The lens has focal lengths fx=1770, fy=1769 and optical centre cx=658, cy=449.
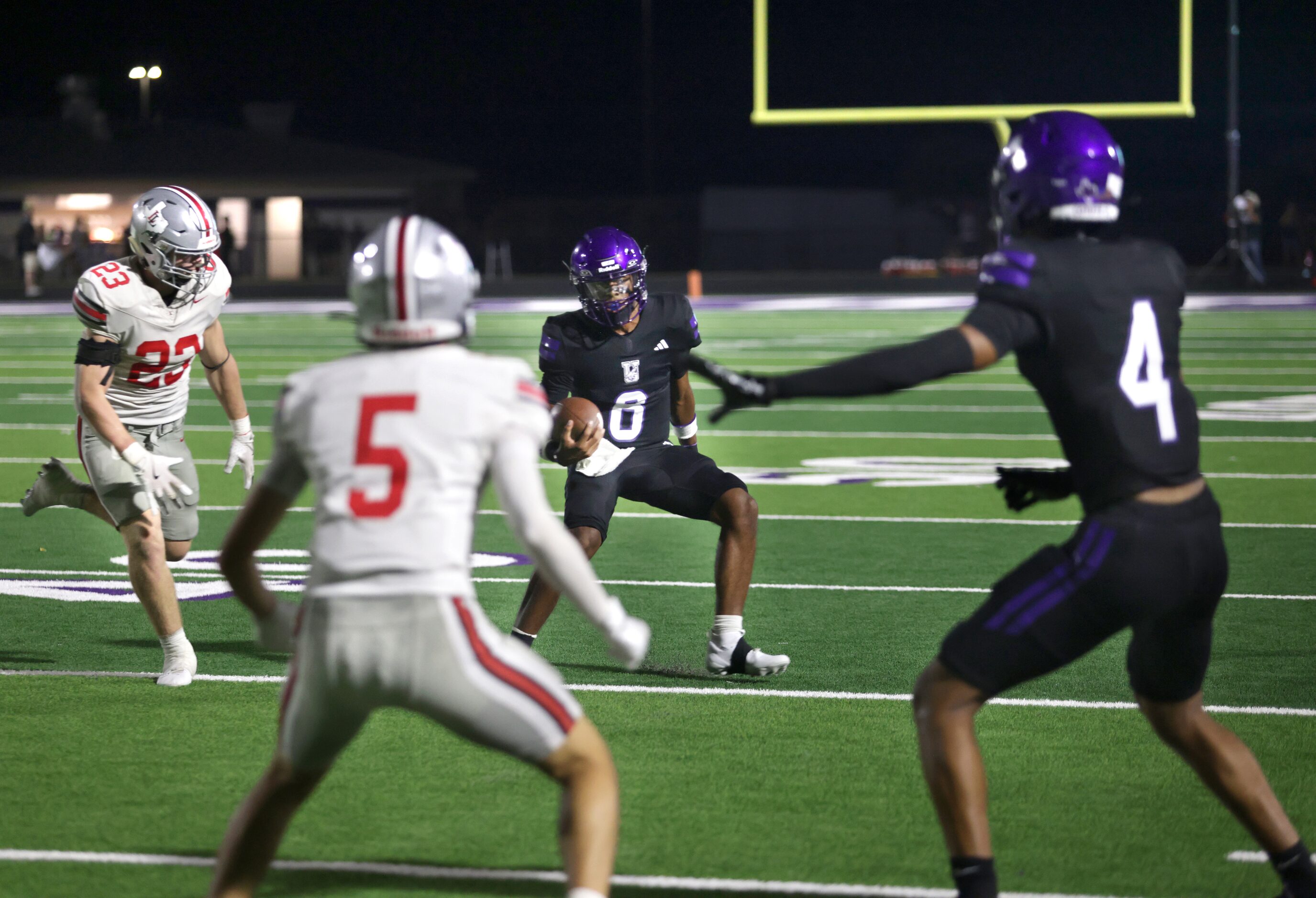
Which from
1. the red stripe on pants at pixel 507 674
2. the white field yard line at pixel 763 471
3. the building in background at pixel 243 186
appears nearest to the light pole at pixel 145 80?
the building in background at pixel 243 186

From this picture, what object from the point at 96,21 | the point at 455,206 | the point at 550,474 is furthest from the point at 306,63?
the point at 550,474

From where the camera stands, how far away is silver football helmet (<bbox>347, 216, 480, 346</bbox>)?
10.5 ft

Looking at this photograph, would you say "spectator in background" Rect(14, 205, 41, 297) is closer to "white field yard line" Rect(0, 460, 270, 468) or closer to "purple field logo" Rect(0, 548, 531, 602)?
"white field yard line" Rect(0, 460, 270, 468)

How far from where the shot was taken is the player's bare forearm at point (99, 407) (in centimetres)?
579

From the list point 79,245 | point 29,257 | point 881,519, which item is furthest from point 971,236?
point 881,519

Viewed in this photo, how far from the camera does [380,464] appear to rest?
307 centimetres

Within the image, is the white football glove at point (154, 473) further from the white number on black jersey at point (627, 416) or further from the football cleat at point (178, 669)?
the white number on black jersey at point (627, 416)

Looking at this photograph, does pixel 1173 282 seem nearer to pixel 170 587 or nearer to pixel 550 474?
pixel 170 587

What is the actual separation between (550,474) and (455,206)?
41262 mm

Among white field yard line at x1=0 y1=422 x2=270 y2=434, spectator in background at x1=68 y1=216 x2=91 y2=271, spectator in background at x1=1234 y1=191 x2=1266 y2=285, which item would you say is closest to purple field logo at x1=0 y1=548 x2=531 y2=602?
white field yard line at x1=0 y1=422 x2=270 y2=434

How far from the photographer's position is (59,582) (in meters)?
7.91

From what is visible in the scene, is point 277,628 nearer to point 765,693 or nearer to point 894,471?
point 765,693

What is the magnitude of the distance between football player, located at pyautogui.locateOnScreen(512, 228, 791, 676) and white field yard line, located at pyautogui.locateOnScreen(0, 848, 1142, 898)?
184 cm

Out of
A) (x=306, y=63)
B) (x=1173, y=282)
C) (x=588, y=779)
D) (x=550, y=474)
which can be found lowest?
(x=550, y=474)
